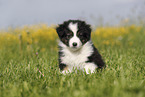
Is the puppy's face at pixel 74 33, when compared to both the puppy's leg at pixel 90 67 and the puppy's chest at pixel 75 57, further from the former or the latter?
the puppy's leg at pixel 90 67

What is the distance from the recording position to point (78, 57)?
11.4ft

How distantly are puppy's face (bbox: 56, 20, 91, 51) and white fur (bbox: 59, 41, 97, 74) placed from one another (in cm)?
12

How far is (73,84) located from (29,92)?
62 centimetres

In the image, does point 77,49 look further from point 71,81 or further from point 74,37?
point 71,81

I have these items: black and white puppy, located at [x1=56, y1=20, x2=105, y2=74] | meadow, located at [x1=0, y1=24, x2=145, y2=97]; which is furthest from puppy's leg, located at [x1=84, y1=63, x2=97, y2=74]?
meadow, located at [x1=0, y1=24, x2=145, y2=97]

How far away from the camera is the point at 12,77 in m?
3.25

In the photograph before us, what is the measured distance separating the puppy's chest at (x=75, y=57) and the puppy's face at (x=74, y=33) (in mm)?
149

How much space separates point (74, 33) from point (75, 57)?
1.51 feet

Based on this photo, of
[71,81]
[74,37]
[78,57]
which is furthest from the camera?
[78,57]

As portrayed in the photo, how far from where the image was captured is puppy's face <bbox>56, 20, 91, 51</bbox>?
10.8 ft

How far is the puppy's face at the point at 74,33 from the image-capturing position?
130 inches

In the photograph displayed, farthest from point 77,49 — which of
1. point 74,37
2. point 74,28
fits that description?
point 74,28

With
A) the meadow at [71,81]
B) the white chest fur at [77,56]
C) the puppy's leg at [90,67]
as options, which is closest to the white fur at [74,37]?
the white chest fur at [77,56]

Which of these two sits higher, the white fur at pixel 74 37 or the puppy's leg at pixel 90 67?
the white fur at pixel 74 37
